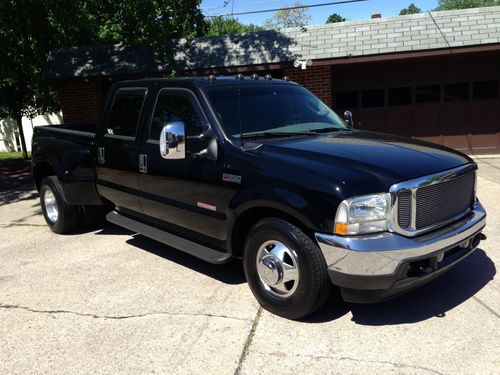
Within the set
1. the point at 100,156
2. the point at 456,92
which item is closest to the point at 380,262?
the point at 100,156

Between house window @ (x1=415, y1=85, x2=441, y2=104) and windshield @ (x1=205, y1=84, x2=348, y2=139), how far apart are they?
8300mm

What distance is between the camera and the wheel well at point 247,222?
11.9 ft

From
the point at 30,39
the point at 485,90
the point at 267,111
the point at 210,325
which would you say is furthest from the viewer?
the point at 30,39

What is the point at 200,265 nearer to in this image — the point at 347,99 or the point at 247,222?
the point at 247,222

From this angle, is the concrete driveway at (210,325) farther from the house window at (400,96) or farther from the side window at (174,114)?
the house window at (400,96)

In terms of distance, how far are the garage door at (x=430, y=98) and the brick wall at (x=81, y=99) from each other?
6.51 metres

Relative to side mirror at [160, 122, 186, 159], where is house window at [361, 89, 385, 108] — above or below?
below

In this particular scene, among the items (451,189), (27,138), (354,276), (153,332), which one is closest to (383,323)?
(354,276)

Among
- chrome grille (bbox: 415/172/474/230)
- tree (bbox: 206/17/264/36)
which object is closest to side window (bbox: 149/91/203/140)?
chrome grille (bbox: 415/172/474/230)

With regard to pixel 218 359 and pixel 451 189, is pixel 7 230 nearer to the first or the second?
pixel 218 359

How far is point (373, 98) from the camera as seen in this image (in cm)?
1252

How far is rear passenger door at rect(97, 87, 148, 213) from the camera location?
5.00 metres

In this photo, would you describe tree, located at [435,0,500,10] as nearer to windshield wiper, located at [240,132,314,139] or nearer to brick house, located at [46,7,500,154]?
brick house, located at [46,7,500,154]

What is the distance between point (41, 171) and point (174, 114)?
3.19 meters
